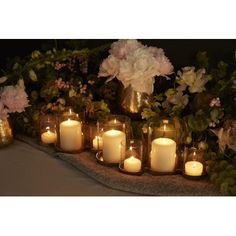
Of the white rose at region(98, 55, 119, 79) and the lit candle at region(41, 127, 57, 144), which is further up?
the white rose at region(98, 55, 119, 79)

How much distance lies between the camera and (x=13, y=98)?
63.7 inches

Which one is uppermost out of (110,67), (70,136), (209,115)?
(110,67)

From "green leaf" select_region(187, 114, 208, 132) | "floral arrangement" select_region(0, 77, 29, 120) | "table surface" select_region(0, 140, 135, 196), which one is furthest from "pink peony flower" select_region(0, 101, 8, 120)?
"green leaf" select_region(187, 114, 208, 132)

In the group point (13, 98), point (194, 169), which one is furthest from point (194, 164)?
point (13, 98)

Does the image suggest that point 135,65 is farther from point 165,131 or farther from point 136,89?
point 165,131

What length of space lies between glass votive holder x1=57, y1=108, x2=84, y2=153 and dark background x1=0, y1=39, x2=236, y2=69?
0.37m

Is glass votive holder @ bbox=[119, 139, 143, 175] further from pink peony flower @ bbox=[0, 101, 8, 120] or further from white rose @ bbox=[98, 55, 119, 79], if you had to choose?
pink peony flower @ bbox=[0, 101, 8, 120]

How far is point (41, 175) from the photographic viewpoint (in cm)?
148

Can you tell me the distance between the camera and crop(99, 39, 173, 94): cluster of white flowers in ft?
5.13

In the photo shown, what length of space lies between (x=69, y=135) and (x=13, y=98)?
0.25m

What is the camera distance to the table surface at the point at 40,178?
1.38 metres

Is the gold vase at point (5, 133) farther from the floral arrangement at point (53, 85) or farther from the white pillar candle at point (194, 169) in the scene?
the white pillar candle at point (194, 169)
